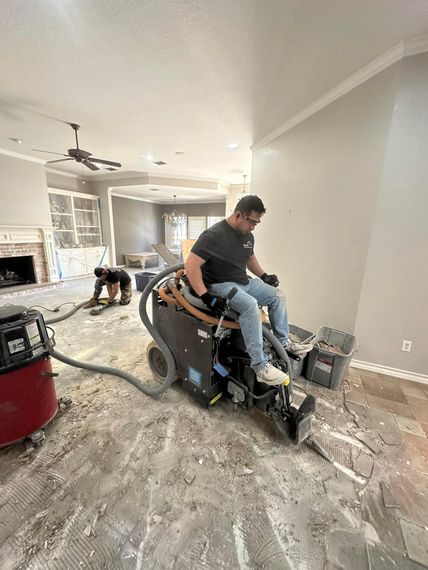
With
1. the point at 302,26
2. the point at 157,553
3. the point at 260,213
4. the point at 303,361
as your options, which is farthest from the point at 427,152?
the point at 157,553

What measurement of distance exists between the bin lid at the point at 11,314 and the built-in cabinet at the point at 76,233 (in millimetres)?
5176

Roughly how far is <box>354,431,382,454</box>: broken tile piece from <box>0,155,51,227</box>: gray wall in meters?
6.29

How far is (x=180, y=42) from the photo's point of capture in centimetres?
179

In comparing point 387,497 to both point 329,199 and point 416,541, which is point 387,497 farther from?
point 329,199

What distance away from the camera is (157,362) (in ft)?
6.77

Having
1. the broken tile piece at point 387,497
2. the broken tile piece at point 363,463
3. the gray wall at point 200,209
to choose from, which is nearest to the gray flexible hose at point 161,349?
the broken tile piece at point 363,463

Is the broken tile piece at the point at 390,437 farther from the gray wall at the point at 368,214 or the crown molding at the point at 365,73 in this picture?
the crown molding at the point at 365,73

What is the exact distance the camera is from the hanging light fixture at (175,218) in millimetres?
9539

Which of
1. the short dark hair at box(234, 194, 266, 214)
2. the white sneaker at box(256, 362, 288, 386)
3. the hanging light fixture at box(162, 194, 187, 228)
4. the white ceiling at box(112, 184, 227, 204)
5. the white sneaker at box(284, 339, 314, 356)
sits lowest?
the white sneaker at box(284, 339, 314, 356)

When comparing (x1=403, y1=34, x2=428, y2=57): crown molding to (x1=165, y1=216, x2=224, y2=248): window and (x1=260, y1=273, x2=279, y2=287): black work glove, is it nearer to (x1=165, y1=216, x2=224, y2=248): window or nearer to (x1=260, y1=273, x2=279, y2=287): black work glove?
(x1=260, y1=273, x2=279, y2=287): black work glove

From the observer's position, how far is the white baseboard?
6.79 feet

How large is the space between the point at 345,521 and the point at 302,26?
9.26 feet

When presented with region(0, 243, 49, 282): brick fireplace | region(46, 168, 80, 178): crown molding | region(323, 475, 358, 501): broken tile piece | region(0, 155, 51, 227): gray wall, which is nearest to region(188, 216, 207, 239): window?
region(46, 168, 80, 178): crown molding

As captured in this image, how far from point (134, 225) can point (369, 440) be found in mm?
8719
